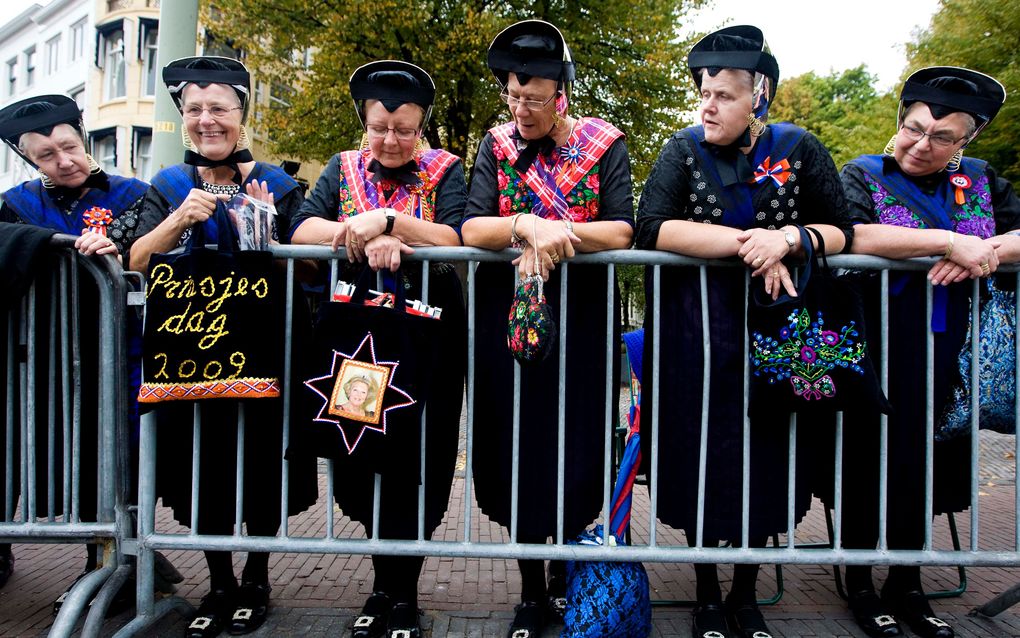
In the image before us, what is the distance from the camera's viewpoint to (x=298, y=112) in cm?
1244

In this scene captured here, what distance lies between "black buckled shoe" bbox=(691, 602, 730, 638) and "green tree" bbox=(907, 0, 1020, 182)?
7.50m

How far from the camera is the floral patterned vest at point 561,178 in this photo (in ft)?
8.72

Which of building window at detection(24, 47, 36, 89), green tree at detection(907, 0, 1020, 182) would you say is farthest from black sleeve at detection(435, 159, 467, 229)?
building window at detection(24, 47, 36, 89)

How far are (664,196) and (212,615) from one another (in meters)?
2.51

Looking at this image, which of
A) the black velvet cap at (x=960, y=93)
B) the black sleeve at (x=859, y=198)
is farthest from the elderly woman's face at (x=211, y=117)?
the black velvet cap at (x=960, y=93)

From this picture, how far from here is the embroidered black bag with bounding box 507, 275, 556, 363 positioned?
89.7 inches

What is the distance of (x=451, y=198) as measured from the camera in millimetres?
2844

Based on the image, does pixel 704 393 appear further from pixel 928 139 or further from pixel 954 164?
pixel 954 164

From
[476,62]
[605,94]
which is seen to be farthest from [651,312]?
[605,94]

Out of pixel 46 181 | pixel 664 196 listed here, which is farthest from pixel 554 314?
pixel 46 181

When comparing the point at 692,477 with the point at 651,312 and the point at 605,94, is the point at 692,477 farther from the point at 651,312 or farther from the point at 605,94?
the point at 605,94

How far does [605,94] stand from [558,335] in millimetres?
11020

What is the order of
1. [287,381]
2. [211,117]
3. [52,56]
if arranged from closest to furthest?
[287,381], [211,117], [52,56]

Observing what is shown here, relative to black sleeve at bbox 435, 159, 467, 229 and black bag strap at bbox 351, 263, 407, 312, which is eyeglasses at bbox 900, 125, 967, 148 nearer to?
black sleeve at bbox 435, 159, 467, 229
